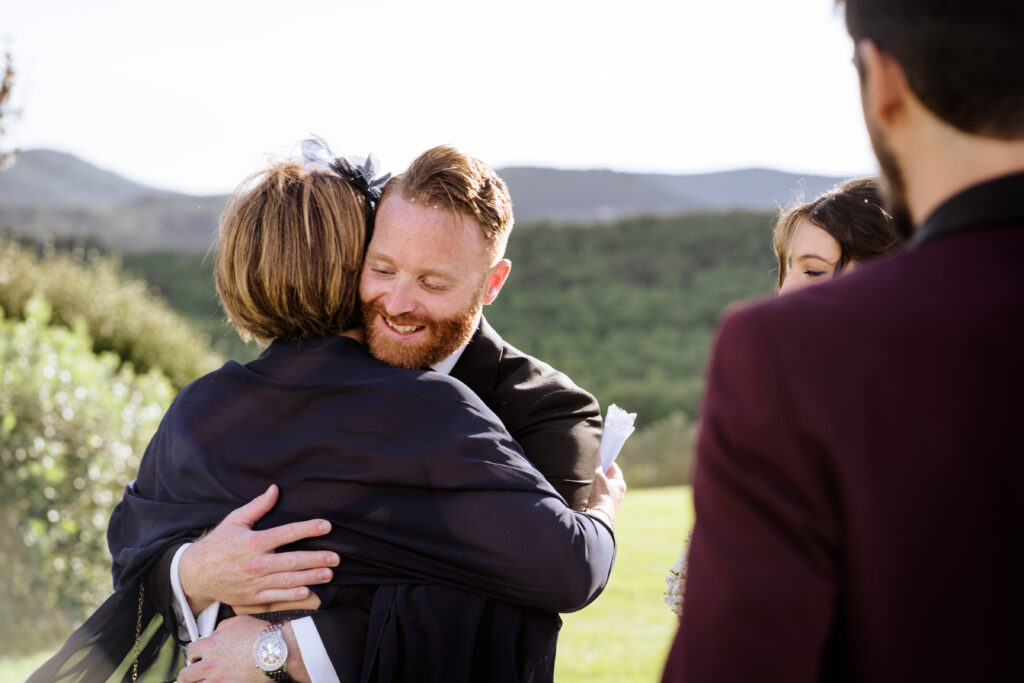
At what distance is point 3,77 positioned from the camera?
6703 millimetres

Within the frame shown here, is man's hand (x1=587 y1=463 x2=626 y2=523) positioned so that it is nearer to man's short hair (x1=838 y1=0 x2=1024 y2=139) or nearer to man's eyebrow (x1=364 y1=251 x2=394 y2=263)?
man's eyebrow (x1=364 y1=251 x2=394 y2=263)

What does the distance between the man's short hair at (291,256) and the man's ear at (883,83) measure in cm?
167

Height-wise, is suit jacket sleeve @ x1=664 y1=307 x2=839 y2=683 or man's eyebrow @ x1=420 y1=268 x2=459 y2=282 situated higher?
suit jacket sleeve @ x1=664 y1=307 x2=839 y2=683

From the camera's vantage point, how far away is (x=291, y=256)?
8.58 feet

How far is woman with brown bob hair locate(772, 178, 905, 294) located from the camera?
9.87 feet

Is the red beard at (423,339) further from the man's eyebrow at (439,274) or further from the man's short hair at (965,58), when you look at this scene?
the man's short hair at (965,58)

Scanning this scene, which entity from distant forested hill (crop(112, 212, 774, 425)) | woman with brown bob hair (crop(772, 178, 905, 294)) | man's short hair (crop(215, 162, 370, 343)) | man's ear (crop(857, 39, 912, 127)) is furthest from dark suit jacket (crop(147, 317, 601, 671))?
distant forested hill (crop(112, 212, 774, 425))

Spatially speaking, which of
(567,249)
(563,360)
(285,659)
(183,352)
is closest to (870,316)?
(285,659)

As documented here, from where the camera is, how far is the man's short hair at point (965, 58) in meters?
1.24

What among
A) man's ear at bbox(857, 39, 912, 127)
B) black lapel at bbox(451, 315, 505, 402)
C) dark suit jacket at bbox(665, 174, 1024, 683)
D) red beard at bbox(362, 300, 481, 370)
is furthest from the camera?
black lapel at bbox(451, 315, 505, 402)

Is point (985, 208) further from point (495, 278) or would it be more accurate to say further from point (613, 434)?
point (495, 278)

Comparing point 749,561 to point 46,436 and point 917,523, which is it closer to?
point 917,523

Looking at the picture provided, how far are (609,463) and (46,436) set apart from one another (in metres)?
5.77

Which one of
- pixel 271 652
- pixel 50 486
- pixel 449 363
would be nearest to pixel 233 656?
pixel 271 652
